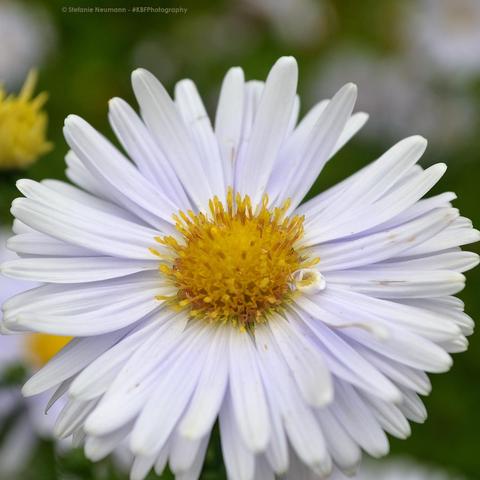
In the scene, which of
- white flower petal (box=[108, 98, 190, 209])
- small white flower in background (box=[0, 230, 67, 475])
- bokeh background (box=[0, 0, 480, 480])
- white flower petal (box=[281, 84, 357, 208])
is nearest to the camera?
white flower petal (box=[281, 84, 357, 208])

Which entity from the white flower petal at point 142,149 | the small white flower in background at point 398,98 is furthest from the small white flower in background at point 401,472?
the small white flower in background at point 398,98

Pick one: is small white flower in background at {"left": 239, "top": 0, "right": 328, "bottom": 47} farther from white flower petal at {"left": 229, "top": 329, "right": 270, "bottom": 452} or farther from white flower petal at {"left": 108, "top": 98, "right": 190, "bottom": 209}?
white flower petal at {"left": 229, "top": 329, "right": 270, "bottom": 452}

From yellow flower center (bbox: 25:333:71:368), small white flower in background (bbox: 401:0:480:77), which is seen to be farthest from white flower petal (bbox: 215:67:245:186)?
small white flower in background (bbox: 401:0:480:77)

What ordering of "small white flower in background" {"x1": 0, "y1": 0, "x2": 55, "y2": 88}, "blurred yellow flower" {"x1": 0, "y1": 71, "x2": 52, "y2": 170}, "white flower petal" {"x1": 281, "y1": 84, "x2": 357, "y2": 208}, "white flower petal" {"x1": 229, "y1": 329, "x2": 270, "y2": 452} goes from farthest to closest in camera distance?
1. "small white flower in background" {"x1": 0, "y1": 0, "x2": 55, "y2": 88}
2. "blurred yellow flower" {"x1": 0, "y1": 71, "x2": 52, "y2": 170}
3. "white flower petal" {"x1": 281, "y1": 84, "x2": 357, "y2": 208}
4. "white flower petal" {"x1": 229, "y1": 329, "x2": 270, "y2": 452}

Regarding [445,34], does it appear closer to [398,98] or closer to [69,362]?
[398,98]

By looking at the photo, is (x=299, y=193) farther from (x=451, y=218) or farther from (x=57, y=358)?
(x=57, y=358)

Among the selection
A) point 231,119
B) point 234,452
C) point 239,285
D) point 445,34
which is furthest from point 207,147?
point 445,34
